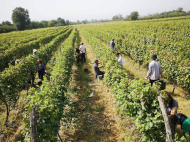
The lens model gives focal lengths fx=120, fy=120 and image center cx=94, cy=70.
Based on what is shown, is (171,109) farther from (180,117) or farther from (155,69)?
(155,69)

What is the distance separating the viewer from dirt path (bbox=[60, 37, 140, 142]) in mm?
4336

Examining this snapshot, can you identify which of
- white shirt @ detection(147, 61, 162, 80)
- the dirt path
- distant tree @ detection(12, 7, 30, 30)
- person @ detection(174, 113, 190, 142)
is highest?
distant tree @ detection(12, 7, 30, 30)

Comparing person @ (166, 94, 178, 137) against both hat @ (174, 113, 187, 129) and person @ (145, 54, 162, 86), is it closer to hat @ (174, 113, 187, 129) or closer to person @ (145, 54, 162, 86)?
hat @ (174, 113, 187, 129)

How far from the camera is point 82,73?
9891 mm

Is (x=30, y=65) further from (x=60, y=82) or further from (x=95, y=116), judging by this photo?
(x=95, y=116)

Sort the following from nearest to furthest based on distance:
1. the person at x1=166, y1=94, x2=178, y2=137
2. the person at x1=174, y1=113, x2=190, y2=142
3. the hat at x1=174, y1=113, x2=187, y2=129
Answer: the person at x1=174, y1=113, x2=190, y2=142 < the hat at x1=174, y1=113, x2=187, y2=129 < the person at x1=166, y1=94, x2=178, y2=137

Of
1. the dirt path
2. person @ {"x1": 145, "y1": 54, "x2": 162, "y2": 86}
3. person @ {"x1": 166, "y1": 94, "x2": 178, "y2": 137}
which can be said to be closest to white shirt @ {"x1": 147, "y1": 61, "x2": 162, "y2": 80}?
person @ {"x1": 145, "y1": 54, "x2": 162, "y2": 86}

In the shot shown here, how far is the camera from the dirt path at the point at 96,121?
4336 millimetres

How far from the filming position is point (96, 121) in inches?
200

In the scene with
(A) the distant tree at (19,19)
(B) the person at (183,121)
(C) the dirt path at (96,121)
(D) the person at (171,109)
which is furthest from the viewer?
(A) the distant tree at (19,19)

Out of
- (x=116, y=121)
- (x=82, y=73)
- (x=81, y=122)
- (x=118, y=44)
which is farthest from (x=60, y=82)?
(x=118, y=44)

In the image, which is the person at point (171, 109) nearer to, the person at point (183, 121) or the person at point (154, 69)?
the person at point (183, 121)

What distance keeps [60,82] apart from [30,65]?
3445mm

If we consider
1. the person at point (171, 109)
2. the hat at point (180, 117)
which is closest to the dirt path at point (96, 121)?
the person at point (171, 109)
